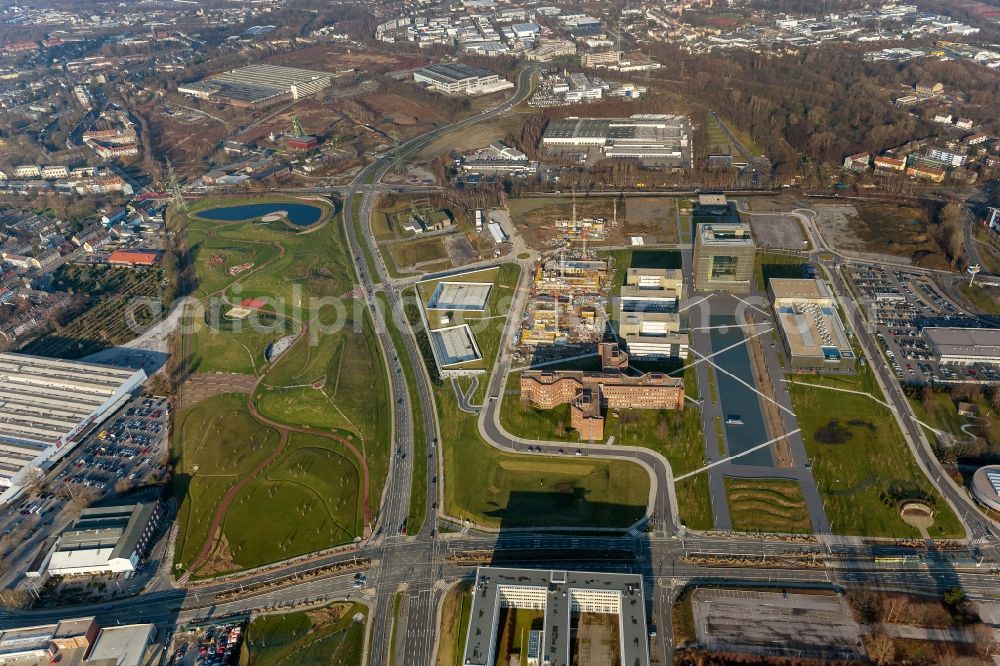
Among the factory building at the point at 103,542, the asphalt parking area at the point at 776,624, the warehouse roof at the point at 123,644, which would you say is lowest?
the asphalt parking area at the point at 776,624

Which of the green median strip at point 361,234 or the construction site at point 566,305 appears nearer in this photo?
the construction site at point 566,305

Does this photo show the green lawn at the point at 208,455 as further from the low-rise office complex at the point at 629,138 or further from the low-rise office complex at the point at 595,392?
the low-rise office complex at the point at 629,138

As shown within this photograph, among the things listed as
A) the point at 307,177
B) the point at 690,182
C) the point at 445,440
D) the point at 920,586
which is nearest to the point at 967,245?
the point at 690,182

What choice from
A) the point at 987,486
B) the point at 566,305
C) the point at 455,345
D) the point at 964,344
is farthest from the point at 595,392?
the point at 964,344

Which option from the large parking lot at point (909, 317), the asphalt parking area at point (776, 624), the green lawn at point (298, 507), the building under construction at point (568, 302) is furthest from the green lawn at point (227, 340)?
the large parking lot at point (909, 317)

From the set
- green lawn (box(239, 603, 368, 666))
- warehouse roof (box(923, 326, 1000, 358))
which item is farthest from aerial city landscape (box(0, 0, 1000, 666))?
warehouse roof (box(923, 326, 1000, 358))

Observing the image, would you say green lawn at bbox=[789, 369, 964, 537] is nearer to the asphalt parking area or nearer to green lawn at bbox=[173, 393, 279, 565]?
the asphalt parking area

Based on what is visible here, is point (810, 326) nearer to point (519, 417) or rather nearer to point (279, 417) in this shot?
point (519, 417)
